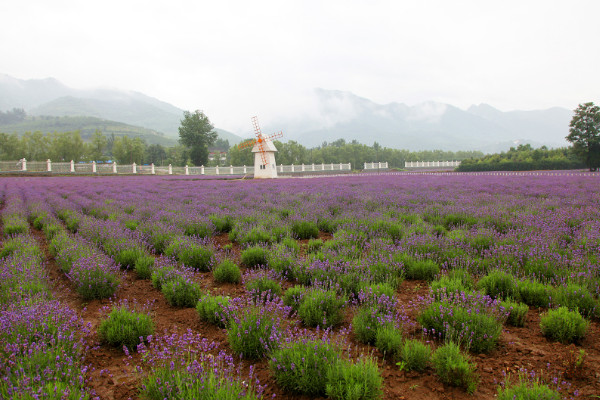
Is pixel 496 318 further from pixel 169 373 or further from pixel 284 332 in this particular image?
pixel 169 373

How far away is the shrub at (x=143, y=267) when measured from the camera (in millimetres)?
5234

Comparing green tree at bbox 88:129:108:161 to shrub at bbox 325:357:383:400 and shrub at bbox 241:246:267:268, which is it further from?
shrub at bbox 325:357:383:400

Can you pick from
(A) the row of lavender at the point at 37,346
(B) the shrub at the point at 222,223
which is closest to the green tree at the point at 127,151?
(B) the shrub at the point at 222,223

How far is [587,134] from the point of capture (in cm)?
3909

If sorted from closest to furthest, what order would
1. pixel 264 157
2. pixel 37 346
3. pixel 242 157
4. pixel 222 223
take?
pixel 37 346, pixel 222 223, pixel 264 157, pixel 242 157

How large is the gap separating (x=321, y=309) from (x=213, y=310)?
4.01 feet

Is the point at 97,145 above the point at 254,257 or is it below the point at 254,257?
above

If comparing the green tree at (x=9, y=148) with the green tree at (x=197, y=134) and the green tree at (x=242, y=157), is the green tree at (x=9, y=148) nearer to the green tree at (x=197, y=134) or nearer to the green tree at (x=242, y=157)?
the green tree at (x=197, y=134)

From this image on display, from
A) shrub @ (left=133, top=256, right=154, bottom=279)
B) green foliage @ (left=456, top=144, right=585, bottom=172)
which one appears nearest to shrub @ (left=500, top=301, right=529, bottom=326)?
shrub @ (left=133, top=256, right=154, bottom=279)

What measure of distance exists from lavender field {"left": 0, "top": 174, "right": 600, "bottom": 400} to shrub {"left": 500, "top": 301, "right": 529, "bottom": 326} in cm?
2

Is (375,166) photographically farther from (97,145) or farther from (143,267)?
(143,267)

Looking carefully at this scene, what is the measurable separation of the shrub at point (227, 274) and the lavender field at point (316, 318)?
1.6 inches

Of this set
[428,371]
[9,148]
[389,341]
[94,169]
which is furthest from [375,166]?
[428,371]

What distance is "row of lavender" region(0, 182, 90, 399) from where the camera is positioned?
83.0 inches
